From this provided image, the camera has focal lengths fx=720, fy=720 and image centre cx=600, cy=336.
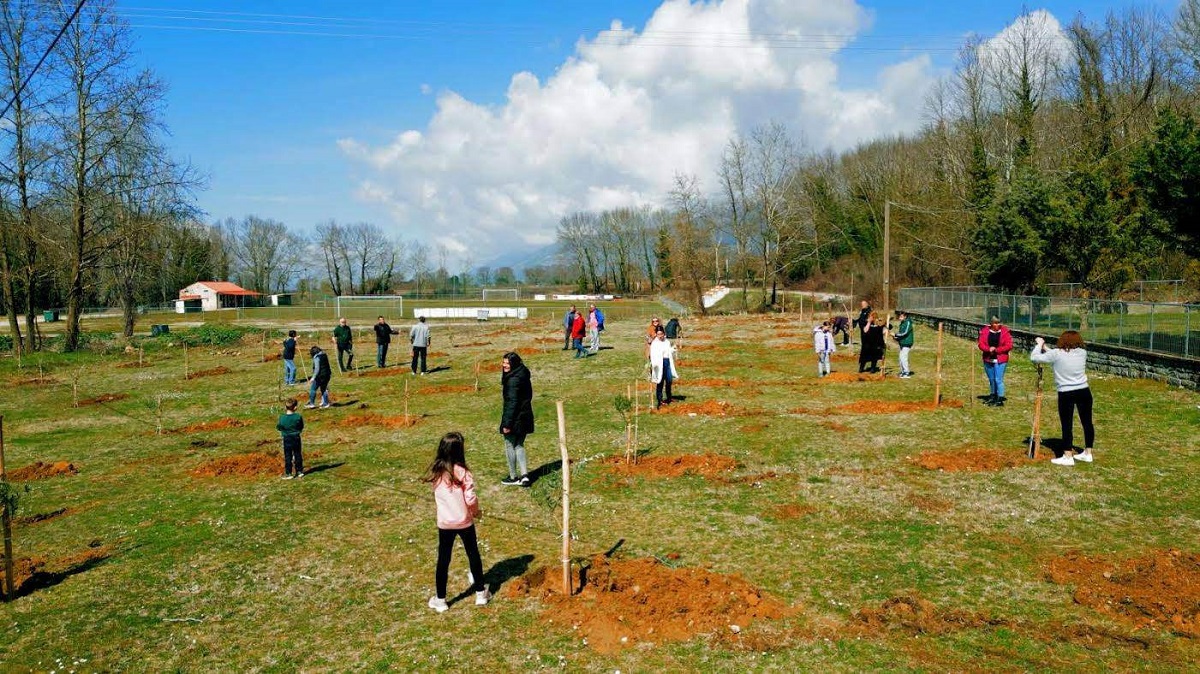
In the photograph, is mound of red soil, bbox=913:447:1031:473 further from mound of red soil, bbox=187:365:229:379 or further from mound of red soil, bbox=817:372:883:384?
mound of red soil, bbox=187:365:229:379

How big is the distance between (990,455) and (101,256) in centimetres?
4492

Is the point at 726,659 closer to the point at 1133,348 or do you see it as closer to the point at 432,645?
the point at 432,645

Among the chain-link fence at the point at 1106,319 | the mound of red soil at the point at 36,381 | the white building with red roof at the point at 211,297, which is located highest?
the white building with red roof at the point at 211,297

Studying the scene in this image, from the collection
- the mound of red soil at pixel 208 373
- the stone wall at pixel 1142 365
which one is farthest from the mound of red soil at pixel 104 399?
the stone wall at pixel 1142 365

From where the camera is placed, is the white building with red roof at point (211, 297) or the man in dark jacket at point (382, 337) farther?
the white building with red roof at point (211, 297)

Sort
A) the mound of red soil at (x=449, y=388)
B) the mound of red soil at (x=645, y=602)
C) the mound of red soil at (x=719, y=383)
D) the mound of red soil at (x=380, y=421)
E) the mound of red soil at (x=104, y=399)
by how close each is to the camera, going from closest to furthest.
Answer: the mound of red soil at (x=645, y=602) < the mound of red soil at (x=380, y=421) < the mound of red soil at (x=719, y=383) < the mound of red soil at (x=449, y=388) < the mound of red soil at (x=104, y=399)

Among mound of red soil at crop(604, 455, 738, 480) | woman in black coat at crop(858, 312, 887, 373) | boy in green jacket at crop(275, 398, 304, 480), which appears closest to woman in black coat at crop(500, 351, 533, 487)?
mound of red soil at crop(604, 455, 738, 480)

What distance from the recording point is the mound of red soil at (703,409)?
17.7 m

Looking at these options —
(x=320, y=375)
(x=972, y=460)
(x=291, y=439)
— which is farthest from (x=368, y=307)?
(x=972, y=460)

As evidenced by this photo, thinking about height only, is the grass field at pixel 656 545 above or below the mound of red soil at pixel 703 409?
below

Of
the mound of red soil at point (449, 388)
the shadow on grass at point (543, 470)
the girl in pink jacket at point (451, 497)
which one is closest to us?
the girl in pink jacket at point (451, 497)

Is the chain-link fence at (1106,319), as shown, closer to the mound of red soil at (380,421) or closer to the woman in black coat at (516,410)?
the woman in black coat at (516,410)

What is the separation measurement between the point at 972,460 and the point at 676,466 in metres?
5.14

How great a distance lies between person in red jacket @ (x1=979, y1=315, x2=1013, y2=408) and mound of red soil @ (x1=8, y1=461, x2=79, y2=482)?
20.0m
